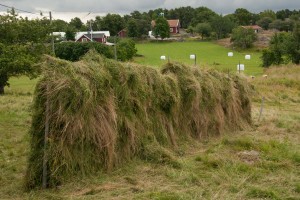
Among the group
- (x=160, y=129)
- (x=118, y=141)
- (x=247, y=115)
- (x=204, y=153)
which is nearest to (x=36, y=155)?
(x=118, y=141)

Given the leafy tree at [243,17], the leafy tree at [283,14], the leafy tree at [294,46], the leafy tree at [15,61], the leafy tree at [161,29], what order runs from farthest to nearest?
the leafy tree at [283,14]
the leafy tree at [243,17]
the leafy tree at [161,29]
the leafy tree at [294,46]
the leafy tree at [15,61]

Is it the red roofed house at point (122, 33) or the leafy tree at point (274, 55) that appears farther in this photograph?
the red roofed house at point (122, 33)

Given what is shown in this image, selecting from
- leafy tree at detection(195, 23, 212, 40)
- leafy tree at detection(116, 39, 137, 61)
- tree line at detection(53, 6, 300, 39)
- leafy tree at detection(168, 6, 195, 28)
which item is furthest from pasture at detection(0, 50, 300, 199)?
leafy tree at detection(168, 6, 195, 28)

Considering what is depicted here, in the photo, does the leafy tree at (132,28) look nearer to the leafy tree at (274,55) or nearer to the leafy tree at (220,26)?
the leafy tree at (220,26)

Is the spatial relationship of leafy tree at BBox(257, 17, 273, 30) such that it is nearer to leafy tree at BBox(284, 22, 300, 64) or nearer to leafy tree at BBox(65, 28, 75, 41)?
leafy tree at BBox(65, 28, 75, 41)

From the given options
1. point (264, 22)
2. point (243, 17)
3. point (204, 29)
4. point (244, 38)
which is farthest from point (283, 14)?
point (244, 38)

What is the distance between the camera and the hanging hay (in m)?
6.17

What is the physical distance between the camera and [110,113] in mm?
6949

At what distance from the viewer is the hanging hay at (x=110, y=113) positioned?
617cm

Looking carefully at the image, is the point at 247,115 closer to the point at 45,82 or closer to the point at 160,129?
the point at 160,129

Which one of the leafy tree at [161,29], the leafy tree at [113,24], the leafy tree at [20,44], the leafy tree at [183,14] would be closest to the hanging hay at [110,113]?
the leafy tree at [20,44]

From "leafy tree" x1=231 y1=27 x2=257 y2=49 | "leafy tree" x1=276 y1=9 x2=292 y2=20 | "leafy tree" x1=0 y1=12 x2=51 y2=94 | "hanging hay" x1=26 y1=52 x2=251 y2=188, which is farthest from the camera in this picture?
"leafy tree" x1=276 y1=9 x2=292 y2=20

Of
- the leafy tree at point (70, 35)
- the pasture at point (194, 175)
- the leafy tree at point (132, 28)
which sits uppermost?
the leafy tree at point (132, 28)

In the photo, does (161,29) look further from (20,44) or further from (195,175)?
(195,175)
